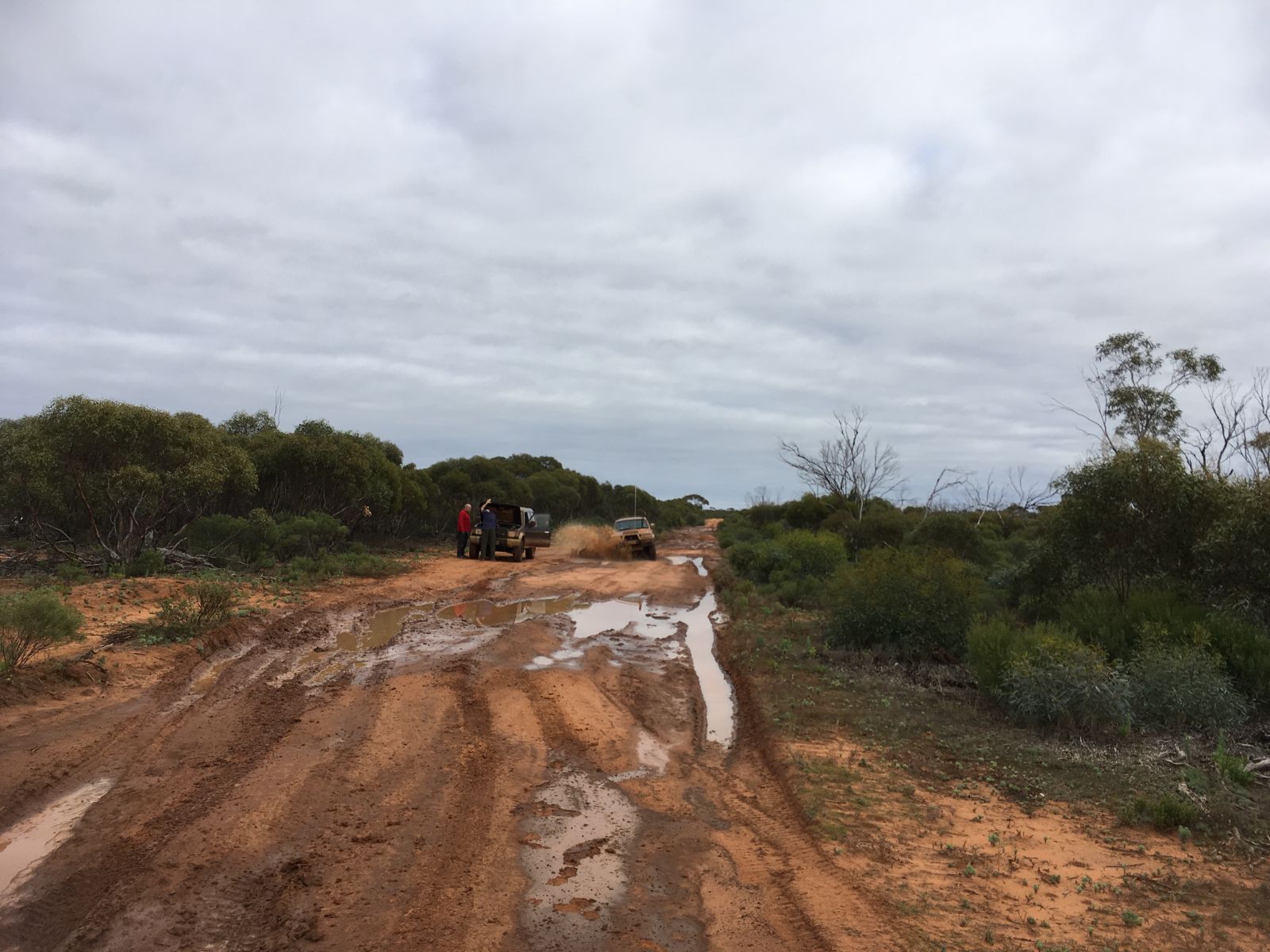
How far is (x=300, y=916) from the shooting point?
4.53 metres

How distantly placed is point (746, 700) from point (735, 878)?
5.76m

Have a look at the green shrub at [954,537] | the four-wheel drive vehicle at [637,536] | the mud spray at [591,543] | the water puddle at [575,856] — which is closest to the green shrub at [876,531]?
the green shrub at [954,537]

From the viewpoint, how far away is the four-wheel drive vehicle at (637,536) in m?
34.6

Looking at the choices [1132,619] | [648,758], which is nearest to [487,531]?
[1132,619]

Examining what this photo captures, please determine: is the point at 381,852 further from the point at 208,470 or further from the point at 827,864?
the point at 208,470

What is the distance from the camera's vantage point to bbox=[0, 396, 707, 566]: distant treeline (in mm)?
17578

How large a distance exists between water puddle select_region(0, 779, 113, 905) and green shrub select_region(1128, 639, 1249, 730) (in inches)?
403

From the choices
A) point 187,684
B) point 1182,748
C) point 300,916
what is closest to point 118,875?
point 300,916

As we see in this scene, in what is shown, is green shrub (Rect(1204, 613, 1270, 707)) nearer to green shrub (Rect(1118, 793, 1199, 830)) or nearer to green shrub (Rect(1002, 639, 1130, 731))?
green shrub (Rect(1002, 639, 1130, 731))

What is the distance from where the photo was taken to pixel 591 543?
3716 centimetres

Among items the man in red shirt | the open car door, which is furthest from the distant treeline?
the open car door

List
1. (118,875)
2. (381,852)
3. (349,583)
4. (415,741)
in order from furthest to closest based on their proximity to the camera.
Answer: (349,583), (415,741), (381,852), (118,875)

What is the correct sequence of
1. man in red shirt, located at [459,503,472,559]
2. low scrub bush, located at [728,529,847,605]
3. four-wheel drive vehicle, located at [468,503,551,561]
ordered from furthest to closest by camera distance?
1. man in red shirt, located at [459,503,472,559]
2. four-wheel drive vehicle, located at [468,503,551,561]
3. low scrub bush, located at [728,529,847,605]

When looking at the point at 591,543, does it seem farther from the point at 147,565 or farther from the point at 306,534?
the point at 147,565
